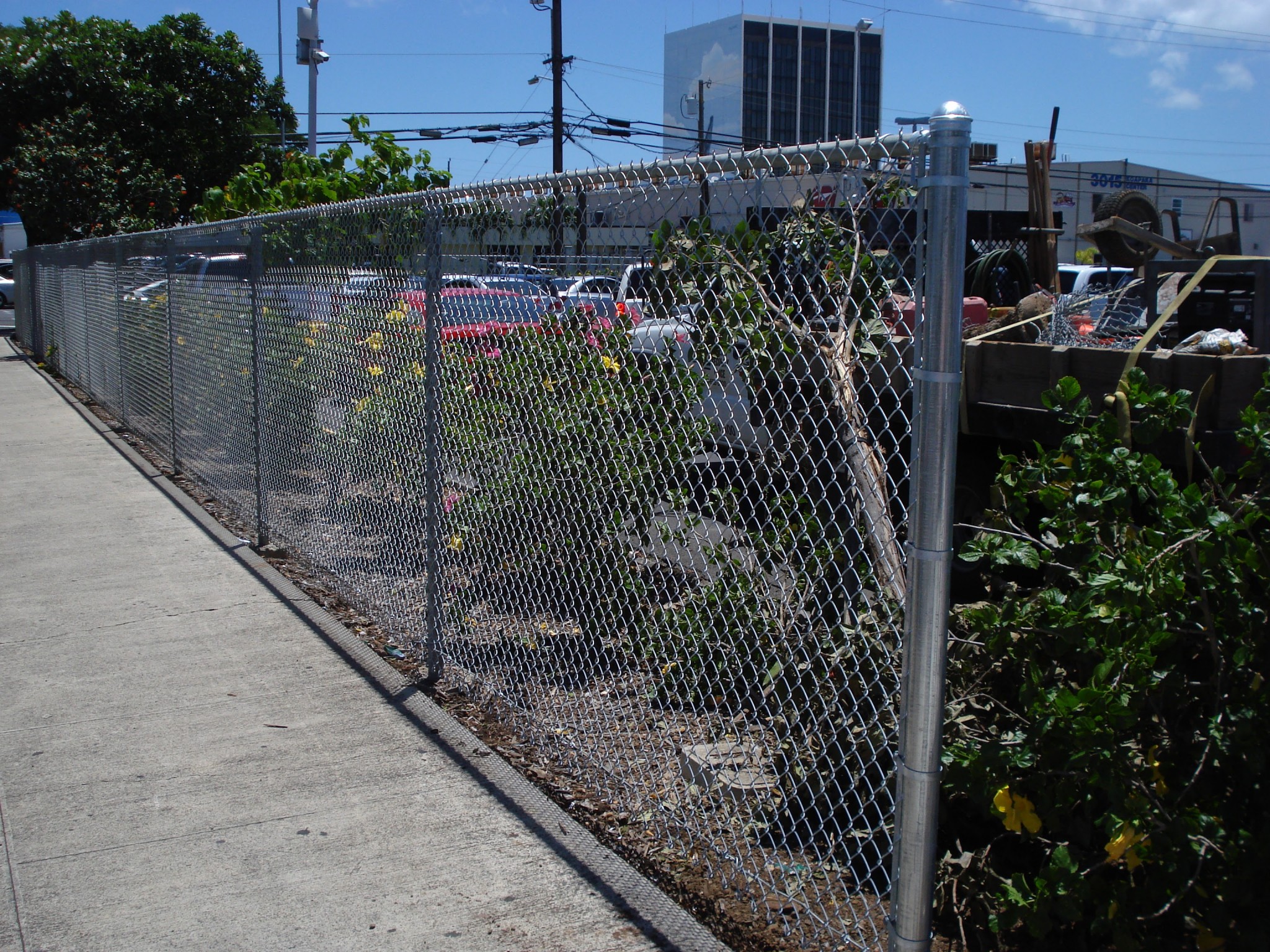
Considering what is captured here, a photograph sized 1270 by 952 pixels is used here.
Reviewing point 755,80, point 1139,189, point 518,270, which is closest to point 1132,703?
point 518,270

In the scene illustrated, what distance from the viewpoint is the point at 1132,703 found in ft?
7.58

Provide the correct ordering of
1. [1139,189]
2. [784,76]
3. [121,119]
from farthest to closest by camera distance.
→ [784,76], [1139,189], [121,119]

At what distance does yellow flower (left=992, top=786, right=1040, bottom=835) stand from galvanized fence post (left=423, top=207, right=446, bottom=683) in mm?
2770

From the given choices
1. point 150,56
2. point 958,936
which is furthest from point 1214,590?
point 150,56

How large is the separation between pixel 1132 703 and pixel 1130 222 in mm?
6915

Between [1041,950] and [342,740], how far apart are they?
2.71 meters

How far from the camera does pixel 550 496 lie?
4.08m

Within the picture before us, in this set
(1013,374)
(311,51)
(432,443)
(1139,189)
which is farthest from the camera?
(1139,189)

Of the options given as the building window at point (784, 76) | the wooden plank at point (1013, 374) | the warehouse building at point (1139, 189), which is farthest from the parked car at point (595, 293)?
the building window at point (784, 76)

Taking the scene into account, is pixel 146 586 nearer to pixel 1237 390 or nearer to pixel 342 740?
pixel 342 740

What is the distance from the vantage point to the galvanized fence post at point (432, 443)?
4398mm

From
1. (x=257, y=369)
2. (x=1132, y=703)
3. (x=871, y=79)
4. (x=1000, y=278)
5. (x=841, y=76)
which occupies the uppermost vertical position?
(x=841, y=76)

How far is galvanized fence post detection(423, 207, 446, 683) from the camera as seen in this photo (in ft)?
14.4

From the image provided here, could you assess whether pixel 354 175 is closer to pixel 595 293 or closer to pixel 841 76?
pixel 595 293
